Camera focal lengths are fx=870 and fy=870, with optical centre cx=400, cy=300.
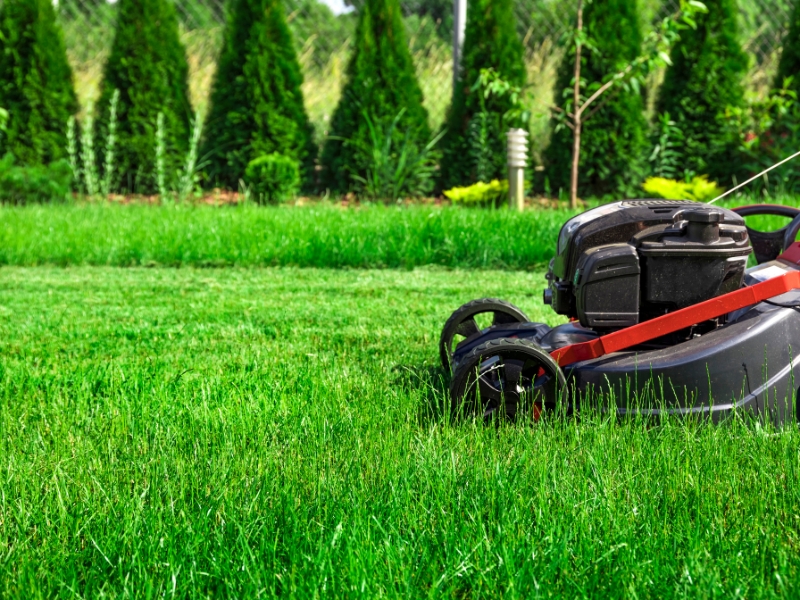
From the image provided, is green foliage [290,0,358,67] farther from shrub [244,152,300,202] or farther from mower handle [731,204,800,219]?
mower handle [731,204,800,219]

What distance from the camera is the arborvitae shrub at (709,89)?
9.93m

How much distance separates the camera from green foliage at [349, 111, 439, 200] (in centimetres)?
981

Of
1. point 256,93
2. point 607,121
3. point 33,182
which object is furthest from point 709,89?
point 33,182

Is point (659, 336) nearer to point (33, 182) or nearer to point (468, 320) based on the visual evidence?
point (468, 320)

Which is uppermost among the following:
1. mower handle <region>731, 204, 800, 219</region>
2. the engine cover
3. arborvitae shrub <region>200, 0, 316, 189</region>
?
arborvitae shrub <region>200, 0, 316, 189</region>

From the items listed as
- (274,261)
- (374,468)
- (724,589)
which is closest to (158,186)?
(274,261)

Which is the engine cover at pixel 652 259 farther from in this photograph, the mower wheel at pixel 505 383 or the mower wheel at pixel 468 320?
the mower wheel at pixel 468 320

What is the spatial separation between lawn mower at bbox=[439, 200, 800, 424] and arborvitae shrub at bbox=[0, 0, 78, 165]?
9.05 metres

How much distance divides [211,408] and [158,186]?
26.6 ft

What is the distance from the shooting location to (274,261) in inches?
257

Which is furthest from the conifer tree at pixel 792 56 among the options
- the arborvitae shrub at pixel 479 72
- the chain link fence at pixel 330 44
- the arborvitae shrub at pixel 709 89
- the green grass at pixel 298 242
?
the green grass at pixel 298 242

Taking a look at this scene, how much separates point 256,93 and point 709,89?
524 cm

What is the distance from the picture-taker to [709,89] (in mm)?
10000

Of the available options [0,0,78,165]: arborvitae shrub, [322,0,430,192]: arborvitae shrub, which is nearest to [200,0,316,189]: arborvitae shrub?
[322,0,430,192]: arborvitae shrub
